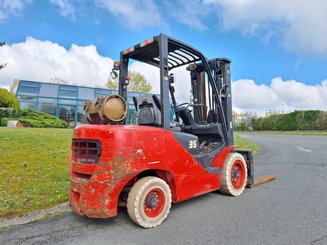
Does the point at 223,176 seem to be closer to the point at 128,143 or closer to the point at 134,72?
the point at 128,143

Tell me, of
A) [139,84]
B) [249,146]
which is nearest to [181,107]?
[249,146]

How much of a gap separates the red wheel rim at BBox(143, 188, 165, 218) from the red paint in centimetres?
3

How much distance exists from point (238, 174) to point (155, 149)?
252 centimetres

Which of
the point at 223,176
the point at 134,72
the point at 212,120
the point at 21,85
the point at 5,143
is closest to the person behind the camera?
the point at 223,176

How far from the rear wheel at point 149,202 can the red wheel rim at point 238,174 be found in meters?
2.00

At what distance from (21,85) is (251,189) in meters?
23.9

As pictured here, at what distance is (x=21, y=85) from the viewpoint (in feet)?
79.3

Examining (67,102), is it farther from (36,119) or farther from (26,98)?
(36,119)

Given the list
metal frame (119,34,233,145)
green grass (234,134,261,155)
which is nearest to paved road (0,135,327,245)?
metal frame (119,34,233,145)

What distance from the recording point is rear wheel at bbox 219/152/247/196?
5.25m

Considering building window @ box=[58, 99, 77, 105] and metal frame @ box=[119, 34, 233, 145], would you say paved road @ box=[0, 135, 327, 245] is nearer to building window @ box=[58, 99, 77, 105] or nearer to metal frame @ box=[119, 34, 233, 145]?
metal frame @ box=[119, 34, 233, 145]

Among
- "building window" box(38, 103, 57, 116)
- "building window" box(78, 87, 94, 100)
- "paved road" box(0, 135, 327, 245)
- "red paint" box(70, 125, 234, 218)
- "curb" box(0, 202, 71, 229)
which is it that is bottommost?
"curb" box(0, 202, 71, 229)

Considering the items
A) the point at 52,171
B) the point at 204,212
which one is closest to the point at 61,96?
the point at 52,171

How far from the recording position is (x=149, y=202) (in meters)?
3.94
